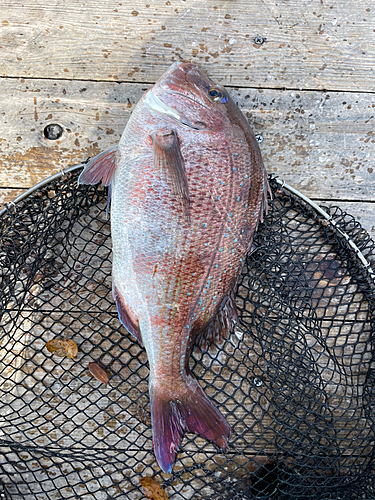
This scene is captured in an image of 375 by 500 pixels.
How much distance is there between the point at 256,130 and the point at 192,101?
0.54 m

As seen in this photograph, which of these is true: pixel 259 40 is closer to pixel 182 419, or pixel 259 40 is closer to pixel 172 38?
pixel 172 38

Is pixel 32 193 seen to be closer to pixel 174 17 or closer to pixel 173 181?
pixel 173 181

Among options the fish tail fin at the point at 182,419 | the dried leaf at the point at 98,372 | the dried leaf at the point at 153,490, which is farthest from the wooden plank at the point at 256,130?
the dried leaf at the point at 153,490

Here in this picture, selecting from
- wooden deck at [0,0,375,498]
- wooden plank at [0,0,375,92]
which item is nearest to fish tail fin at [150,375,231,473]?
wooden deck at [0,0,375,498]

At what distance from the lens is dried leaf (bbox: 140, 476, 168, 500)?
6.46 feet

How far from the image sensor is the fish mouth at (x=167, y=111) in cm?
160

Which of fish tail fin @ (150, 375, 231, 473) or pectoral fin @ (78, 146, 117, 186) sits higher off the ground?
pectoral fin @ (78, 146, 117, 186)

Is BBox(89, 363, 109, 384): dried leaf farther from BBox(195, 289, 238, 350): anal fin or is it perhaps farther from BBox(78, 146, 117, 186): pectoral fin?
BBox(78, 146, 117, 186): pectoral fin

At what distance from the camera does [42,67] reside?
201 centimetres

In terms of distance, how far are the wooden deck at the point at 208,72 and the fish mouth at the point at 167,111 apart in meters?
0.41

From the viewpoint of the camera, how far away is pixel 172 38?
2.01 meters

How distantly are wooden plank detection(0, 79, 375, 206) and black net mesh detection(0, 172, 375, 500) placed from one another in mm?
212

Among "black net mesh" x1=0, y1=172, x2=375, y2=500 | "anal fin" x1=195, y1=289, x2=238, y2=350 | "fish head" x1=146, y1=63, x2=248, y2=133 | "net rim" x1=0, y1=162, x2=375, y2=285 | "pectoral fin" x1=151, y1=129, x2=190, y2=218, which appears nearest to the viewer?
"pectoral fin" x1=151, y1=129, x2=190, y2=218

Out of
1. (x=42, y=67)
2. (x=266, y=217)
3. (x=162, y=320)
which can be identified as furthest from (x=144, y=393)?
(x=42, y=67)
